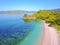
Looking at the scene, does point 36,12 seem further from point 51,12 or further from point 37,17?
point 51,12

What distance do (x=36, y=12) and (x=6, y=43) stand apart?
39.8 feet

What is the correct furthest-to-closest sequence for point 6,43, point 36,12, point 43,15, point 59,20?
point 36,12 → point 43,15 → point 59,20 → point 6,43

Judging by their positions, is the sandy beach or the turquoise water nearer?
the sandy beach

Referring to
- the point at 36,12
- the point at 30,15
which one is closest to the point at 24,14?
the point at 30,15

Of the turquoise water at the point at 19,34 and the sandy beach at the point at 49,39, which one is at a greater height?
the sandy beach at the point at 49,39

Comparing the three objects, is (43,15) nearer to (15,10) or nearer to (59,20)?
(15,10)

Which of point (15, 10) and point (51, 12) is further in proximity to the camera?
point (15, 10)

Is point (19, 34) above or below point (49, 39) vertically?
below

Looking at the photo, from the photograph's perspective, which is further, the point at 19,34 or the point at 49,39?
the point at 19,34

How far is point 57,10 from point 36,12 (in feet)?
8.66

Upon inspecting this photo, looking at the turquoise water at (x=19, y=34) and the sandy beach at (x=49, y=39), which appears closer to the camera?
the sandy beach at (x=49, y=39)

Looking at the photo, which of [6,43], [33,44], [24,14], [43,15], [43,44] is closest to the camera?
[43,44]

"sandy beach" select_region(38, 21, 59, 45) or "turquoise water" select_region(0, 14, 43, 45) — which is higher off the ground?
"sandy beach" select_region(38, 21, 59, 45)

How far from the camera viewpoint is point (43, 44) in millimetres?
5707
